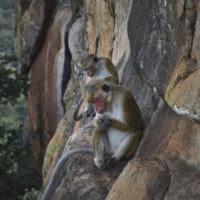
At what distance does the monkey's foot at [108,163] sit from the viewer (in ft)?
26.4

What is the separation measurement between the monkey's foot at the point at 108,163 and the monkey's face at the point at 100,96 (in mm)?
750

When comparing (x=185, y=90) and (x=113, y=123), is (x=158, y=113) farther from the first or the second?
(x=185, y=90)

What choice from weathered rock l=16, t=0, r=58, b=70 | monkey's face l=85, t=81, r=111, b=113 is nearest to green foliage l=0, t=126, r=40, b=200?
weathered rock l=16, t=0, r=58, b=70

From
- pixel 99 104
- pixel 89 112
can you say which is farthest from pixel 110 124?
pixel 89 112

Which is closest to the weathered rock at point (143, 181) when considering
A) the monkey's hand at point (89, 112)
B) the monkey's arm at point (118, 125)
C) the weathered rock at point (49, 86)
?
the monkey's arm at point (118, 125)

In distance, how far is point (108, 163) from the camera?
805 cm

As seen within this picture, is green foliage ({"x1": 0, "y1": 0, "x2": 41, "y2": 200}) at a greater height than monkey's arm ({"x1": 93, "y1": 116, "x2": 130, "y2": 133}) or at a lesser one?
lesser

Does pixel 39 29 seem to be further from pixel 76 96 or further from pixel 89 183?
pixel 89 183

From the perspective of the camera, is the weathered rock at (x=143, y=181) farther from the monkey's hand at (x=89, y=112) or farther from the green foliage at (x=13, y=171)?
the green foliage at (x=13, y=171)

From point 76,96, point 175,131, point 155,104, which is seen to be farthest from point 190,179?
point 76,96

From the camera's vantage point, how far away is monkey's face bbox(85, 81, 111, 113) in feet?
25.3

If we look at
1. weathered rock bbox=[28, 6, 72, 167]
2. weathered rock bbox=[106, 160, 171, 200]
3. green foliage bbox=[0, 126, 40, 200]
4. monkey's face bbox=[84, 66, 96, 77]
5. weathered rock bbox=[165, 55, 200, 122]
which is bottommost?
green foliage bbox=[0, 126, 40, 200]

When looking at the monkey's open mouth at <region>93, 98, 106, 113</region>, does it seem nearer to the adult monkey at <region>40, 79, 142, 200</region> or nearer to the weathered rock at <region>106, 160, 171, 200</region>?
the adult monkey at <region>40, 79, 142, 200</region>

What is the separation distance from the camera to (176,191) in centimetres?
625
